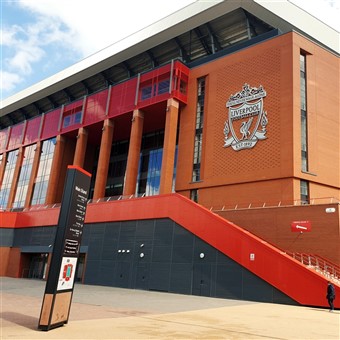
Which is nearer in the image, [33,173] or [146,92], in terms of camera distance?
[146,92]

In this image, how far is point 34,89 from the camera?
62.8 metres

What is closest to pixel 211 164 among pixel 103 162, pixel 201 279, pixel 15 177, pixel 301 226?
pixel 301 226

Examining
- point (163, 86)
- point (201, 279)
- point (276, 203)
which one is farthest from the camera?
point (163, 86)

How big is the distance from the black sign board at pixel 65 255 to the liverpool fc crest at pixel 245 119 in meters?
25.4

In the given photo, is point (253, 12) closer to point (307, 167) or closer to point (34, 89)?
point (307, 167)

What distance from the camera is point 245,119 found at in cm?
3581

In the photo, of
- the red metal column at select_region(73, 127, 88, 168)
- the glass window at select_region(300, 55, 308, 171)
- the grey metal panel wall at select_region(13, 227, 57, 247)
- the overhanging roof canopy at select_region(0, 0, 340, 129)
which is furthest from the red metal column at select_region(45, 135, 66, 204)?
the glass window at select_region(300, 55, 308, 171)

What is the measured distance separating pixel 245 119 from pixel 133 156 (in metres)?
14.0

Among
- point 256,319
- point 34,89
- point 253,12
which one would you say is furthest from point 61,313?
point 34,89

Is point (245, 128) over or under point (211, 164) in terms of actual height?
over

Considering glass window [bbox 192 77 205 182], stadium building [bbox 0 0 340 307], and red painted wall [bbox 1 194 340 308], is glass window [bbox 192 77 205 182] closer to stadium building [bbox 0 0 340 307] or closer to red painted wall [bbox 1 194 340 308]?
stadium building [bbox 0 0 340 307]

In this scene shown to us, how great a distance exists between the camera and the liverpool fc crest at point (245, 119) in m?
34.6

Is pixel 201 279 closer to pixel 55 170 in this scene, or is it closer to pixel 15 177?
pixel 55 170

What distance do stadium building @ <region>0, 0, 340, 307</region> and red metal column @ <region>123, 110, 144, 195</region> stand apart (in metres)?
0.16
